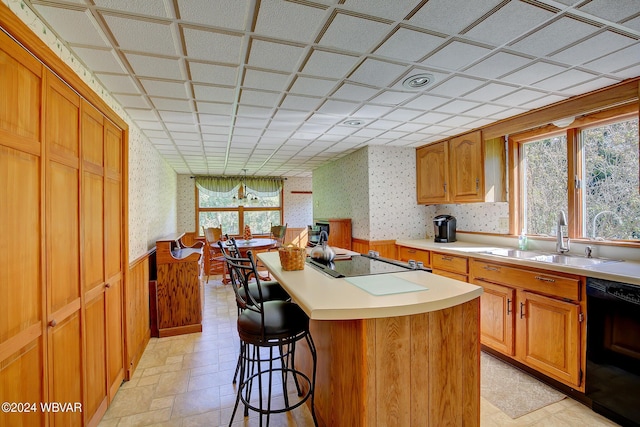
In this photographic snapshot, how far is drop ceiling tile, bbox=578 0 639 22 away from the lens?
1289 mm

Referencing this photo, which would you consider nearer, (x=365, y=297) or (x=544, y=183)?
(x=365, y=297)

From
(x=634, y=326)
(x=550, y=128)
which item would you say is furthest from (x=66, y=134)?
(x=550, y=128)

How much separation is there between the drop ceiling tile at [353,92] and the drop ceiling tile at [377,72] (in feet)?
0.30

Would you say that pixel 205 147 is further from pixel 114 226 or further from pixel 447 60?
pixel 447 60

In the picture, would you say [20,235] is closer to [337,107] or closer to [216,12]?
[216,12]

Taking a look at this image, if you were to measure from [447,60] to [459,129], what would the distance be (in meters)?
1.73

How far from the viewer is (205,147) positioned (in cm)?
399

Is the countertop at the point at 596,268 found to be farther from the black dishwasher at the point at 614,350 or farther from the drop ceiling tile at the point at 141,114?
the drop ceiling tile at the point at 141,114

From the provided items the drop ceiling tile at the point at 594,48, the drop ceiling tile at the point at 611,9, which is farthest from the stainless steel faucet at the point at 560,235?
the drop ceiling tile at the point at 611,9

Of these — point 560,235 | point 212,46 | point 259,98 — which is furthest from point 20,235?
point 560,235

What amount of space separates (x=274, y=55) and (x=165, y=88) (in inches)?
36.6

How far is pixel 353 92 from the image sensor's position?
2229 millimetres

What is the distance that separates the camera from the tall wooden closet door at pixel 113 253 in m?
2.05

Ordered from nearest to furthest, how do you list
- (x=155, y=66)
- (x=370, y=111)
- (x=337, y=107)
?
(x=155, y=66)
(x=337, y=107)
(x=370, y=111)
